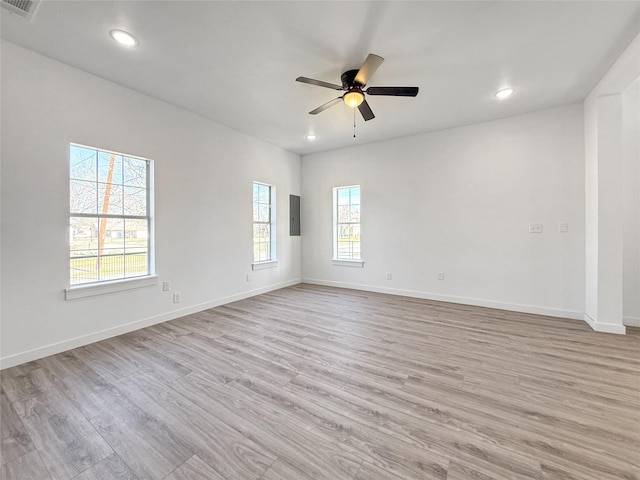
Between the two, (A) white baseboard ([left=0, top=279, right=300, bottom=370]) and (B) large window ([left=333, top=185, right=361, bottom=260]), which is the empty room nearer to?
(A) white baseboard ([left=0, top=279, right=300, bottom=370])

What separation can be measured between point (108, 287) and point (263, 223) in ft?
9.01

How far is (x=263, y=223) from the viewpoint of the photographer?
5.32 metres

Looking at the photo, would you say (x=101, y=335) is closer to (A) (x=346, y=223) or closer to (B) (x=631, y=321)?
(A) (x=346, y=223)

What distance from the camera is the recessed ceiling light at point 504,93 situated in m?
3.22

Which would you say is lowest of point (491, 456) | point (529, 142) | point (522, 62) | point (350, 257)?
point (491, 456)

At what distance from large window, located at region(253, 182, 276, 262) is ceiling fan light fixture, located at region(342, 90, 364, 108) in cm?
272

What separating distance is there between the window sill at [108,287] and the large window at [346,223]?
3400 mm

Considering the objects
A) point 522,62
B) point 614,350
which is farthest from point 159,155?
point 614,350

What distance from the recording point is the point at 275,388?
2082mm

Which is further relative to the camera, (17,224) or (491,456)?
(17,224)

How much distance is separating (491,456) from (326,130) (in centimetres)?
434

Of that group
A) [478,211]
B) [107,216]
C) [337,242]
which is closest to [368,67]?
[478,211]

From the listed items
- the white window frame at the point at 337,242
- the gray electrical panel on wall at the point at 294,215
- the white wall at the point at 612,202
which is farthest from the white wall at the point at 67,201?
the white wall at the point at 612,202

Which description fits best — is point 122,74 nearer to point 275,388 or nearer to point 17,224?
point 17,224
